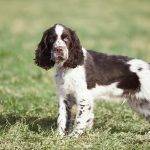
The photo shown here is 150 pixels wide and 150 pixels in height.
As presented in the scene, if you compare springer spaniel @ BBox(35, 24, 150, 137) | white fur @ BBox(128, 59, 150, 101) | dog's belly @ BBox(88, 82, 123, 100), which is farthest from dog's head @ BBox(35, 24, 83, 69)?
white fur @ BBox(128, 59, 150, 101)

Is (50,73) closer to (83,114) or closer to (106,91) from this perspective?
(106,91)

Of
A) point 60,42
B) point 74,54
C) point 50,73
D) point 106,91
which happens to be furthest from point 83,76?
point 50,73

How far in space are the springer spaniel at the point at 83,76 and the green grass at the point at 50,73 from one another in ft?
1.10

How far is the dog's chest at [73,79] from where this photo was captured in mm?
9773

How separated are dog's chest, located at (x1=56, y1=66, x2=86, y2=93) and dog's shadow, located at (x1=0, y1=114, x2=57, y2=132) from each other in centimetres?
73

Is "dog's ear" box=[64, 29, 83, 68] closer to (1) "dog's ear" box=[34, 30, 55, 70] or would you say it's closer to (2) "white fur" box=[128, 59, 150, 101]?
Result: (1) "dog's ear" box=[34, 30, 55, 70]

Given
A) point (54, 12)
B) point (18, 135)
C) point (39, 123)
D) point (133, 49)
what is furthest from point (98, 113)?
point (54, 12)

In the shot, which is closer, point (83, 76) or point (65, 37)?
point (65, 37)

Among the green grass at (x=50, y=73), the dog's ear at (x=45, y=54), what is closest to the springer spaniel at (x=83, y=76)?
the dog's ear at (x=45, y=54)

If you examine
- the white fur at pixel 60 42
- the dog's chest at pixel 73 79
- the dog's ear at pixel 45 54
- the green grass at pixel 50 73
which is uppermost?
the white fur at pixel 60 42

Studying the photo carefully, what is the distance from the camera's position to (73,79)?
979cm

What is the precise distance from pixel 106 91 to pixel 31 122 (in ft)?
4.27

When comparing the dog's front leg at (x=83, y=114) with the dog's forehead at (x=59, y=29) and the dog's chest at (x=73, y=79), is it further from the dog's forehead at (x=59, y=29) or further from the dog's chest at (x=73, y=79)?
the dog's forehead at (x=59, y=29)

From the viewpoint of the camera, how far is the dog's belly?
9.97m
